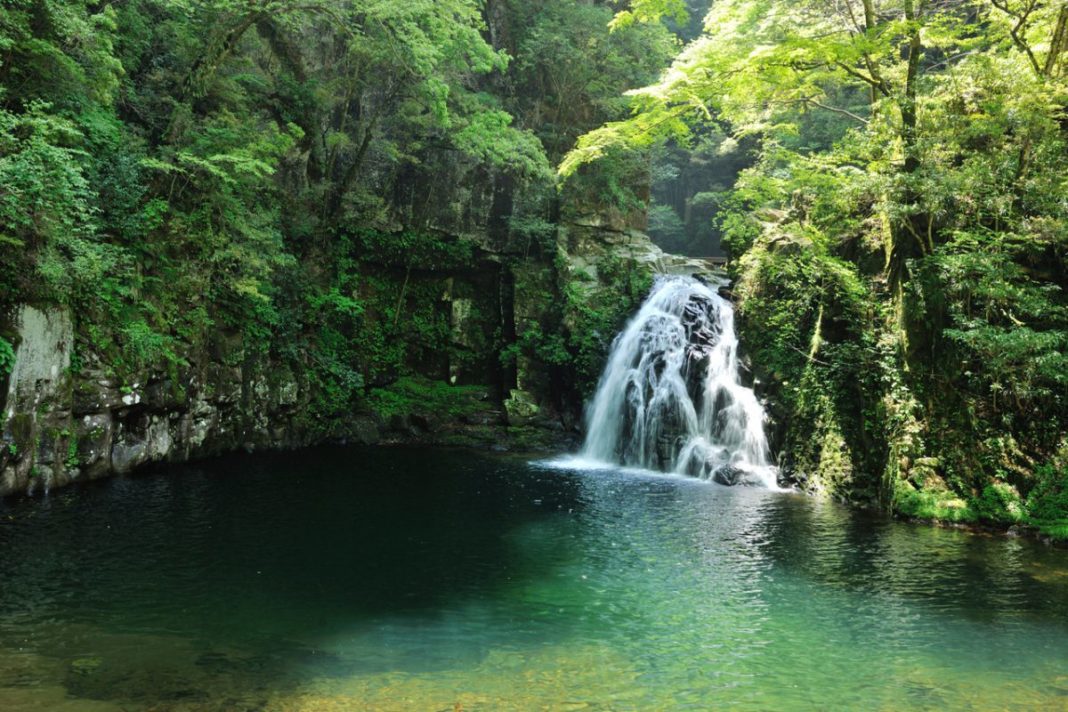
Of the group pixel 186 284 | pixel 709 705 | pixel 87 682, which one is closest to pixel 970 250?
pixel 709 705

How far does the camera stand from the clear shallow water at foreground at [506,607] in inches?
206

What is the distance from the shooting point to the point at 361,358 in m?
21.2

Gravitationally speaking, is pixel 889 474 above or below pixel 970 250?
below

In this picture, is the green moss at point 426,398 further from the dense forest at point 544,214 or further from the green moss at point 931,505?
the green moss at point 931,505

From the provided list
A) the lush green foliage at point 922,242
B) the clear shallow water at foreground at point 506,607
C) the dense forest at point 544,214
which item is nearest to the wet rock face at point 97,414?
the dense forest at point 544,214

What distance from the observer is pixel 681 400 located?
1755 centimetres

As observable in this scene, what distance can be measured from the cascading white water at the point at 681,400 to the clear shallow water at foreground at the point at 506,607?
366 cm

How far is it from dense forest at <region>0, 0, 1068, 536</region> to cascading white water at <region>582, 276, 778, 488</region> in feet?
2.96

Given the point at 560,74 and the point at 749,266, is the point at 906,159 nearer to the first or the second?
the point at 749,266

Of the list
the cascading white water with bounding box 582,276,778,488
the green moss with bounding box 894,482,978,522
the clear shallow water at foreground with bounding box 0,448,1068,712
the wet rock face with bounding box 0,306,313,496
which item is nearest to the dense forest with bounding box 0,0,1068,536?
the green moss with bounding box 894,482,978,522

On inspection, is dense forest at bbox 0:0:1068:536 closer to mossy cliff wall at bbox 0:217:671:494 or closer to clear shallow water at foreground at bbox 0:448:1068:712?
mossy cliff wall at bbox 0:217:671:494

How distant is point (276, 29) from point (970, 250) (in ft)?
61.3

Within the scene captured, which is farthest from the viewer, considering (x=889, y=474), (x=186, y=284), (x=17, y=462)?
(x=186, y=284)

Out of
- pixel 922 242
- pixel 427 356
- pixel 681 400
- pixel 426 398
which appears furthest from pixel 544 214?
pixel 922 242
